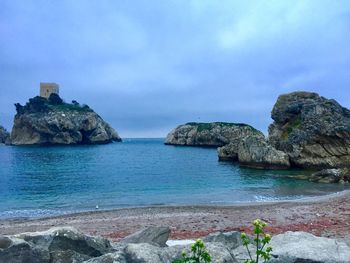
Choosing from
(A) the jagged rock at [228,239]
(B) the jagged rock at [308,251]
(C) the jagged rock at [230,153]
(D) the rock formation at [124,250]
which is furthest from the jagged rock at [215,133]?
(D) the rock formation at [124,250]

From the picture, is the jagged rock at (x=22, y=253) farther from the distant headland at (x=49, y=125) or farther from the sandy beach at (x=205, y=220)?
the distant headland at (x=49, y=125)

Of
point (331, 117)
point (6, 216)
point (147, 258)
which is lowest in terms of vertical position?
point (6, 216)

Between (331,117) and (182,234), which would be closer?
(182,234)

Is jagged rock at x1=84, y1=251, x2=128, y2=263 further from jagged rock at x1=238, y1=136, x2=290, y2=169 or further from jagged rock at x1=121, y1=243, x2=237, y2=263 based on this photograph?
jagged rock at x1=238, y1=136, x2=290, y2=169

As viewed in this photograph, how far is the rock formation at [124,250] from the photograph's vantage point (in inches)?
323

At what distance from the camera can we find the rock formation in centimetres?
820

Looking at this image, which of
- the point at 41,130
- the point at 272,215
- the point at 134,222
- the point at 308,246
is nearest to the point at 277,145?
the point at 272,215

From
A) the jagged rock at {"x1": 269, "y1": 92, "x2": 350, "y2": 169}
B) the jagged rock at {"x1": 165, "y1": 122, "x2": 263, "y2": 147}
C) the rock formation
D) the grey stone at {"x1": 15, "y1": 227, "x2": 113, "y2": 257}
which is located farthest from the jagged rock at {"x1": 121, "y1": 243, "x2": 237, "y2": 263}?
the jagged rock at {"x1": 165, "y1": 122, "x2": 263, "y2": 147}

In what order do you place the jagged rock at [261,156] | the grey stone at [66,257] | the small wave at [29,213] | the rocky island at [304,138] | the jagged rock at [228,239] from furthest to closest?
1. the jagged rock at [261,156]
2. the rocky island at [304,138]
3. the small wave at [29,213]
4. the jagged rock at [228,239]
5. the grey stone at [66,257]

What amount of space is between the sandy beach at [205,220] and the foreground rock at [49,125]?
6291 inches

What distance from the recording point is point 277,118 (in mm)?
83000

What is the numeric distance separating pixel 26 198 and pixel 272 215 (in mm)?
23015

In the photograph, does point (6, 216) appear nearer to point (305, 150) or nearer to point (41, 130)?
point (305, 150)

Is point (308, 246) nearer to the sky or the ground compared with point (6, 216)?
nearer to the sky
